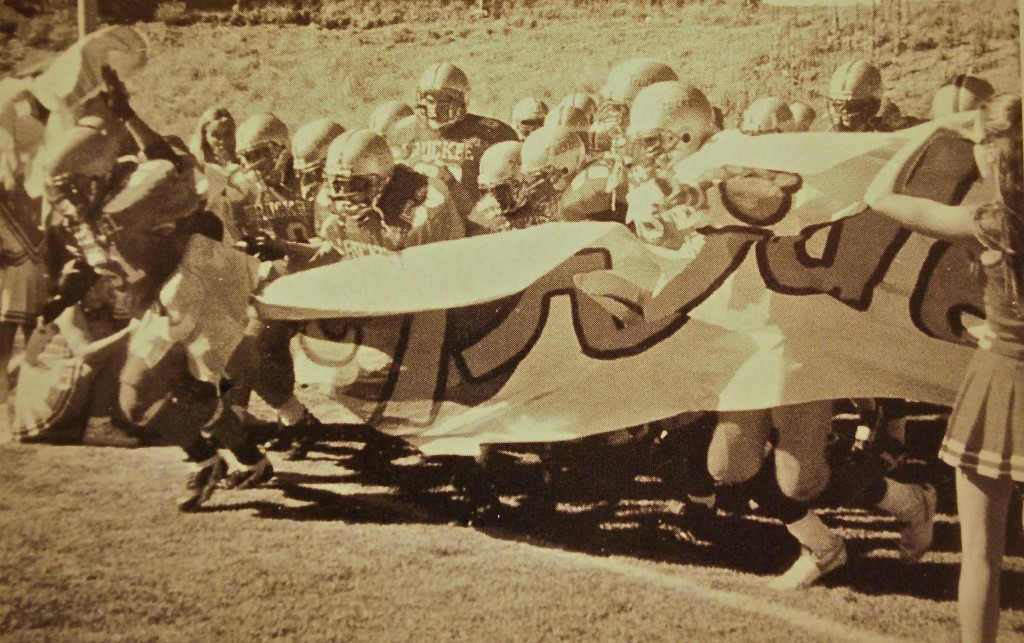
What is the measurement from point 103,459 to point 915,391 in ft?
7.02

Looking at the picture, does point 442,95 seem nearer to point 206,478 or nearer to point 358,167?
point 358,167

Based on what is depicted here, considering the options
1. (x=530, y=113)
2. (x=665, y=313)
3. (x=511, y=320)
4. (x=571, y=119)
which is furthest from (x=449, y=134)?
(x=665, y=313)

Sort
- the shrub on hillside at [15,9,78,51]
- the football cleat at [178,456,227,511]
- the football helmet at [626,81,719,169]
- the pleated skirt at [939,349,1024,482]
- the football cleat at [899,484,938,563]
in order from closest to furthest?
the pleated skirt at [939,349,1024,482], the football cleat at [899,484,938,563], the football helmet at [626,81,719,169], the football cleat at [178,456,227,511], the shrub on hillside at [15,9,78,51]

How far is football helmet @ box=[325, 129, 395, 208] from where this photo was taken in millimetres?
2127

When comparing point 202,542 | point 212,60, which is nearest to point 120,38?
point 212,60

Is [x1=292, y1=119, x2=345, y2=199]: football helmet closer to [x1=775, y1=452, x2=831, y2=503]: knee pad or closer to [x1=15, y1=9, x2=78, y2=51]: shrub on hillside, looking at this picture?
[x1=15, y1=9, x2=78, y2=51]: shrub on hillside

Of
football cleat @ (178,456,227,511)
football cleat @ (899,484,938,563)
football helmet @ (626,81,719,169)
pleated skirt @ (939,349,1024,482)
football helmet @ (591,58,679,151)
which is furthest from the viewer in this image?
football cleat @ (178,456,227,511)

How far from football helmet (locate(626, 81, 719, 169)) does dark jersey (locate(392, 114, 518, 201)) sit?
0.41 meters

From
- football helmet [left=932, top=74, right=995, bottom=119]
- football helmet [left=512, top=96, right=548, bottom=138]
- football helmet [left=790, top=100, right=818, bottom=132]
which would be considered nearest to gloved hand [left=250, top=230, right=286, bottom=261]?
football helmet [left=512, top=96, right=548, bottom=138]

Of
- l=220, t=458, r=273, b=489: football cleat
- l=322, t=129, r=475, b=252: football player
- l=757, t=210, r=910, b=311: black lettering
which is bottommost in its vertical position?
l=220, t=458, r=273, b=489: football cleat

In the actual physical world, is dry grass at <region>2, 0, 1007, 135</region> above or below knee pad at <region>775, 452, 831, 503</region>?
above

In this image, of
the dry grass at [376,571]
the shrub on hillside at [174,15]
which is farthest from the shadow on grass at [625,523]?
the shrub on hillside at [174,15]

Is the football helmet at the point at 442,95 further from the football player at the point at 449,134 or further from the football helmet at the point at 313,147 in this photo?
the football helmet at the point at 313,147

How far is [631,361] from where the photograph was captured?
2.01 metres
